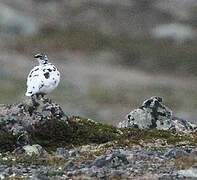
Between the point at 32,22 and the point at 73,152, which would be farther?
the point at 32,22

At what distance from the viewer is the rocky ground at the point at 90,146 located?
20.5 metres

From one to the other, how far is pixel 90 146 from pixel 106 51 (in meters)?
62.1

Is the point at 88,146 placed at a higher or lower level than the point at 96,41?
lower

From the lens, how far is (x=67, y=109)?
6612 cm

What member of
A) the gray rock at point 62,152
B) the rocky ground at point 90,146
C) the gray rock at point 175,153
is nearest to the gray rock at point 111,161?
the rocky ground at point 90,146

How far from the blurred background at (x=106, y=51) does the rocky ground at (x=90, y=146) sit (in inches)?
1308

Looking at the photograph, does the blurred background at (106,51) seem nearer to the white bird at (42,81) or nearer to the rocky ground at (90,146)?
the white bird at (42,81)

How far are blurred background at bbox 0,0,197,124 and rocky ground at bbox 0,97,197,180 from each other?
33216mm

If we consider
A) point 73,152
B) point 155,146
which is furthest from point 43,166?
point 155,146

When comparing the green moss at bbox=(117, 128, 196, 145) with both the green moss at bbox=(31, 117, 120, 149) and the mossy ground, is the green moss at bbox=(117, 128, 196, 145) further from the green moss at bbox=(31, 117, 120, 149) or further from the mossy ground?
the green moss at bbox=(31, 117, 120, 149)

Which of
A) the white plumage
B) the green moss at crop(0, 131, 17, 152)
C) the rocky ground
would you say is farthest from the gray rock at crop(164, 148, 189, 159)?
the white plumage

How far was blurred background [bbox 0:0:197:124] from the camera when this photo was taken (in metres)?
69.9

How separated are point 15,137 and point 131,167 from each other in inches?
203

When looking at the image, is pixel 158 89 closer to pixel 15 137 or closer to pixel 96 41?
pixel 96 41
